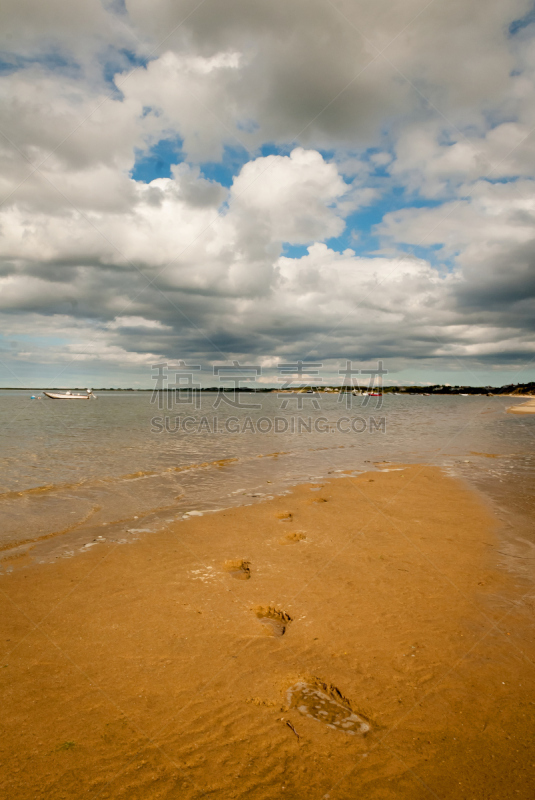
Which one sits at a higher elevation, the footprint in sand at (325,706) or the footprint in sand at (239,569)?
the footprint in sand at (325,706)

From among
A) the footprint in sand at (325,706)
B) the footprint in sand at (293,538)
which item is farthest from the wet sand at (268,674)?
the footprint in sand at (293,538)

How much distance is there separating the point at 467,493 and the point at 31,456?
737 inches

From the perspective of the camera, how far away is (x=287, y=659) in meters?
4.54

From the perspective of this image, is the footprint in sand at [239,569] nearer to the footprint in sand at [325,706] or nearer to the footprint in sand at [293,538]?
the footprint in sand at [293,538]

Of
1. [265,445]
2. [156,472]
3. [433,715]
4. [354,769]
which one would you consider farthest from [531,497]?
[265,445]

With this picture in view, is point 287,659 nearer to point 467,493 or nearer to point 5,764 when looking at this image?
point 5,764

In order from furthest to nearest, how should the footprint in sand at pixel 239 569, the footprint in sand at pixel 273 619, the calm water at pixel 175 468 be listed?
the calm water at pixel 175 468
the footprint in sand at pixel 239 569
the footprint in sand at pixel 273 619

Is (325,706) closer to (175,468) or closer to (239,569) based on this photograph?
(239,569)

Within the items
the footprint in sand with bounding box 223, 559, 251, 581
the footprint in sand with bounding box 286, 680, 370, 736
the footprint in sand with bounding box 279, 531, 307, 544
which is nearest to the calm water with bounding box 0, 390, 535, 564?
the footprint in sand with bounding box 223, 559, 251, 581

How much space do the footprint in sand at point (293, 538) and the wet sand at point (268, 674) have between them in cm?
43

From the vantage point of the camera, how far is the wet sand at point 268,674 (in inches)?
126

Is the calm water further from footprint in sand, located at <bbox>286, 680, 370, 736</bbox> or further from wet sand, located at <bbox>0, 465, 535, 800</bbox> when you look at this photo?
footprint in sand, located at <bbox>286, 680, 370, 736</bbox>

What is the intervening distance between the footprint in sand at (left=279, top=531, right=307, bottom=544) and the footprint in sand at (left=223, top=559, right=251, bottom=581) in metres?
1.30

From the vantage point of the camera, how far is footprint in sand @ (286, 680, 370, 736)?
363 cm
